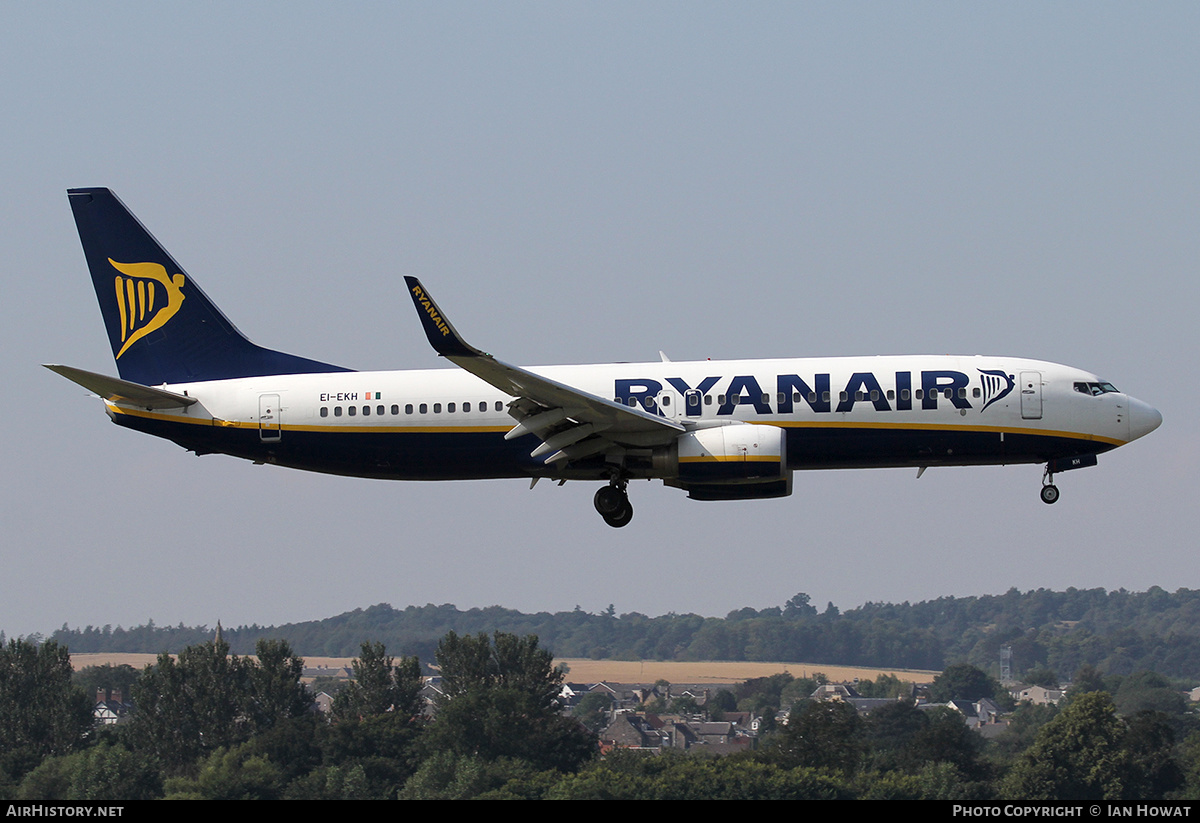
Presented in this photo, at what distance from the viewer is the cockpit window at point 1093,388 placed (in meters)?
46.1

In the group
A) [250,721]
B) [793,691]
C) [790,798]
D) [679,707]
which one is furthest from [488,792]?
[793,691]

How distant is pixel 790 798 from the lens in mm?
80875

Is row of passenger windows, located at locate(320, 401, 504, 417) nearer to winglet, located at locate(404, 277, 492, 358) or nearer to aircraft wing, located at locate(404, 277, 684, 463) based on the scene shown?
aircraft wing, located at locate(404, 277, 684, 463)

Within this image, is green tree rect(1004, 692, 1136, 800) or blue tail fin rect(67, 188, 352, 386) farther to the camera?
green tree rect(1004, 692, 1136, 800)

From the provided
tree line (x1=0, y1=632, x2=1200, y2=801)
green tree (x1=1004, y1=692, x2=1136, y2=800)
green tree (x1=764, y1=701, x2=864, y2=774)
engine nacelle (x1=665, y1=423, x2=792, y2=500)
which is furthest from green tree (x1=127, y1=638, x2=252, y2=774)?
engine nacelle (x1=665, y1=423, x2=792, y2=500)

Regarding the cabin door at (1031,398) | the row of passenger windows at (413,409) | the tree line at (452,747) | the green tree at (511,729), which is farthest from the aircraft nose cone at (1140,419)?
the green tree at (511,729)

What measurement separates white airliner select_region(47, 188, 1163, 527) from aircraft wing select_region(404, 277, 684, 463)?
7 cm

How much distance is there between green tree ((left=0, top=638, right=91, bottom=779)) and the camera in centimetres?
10275

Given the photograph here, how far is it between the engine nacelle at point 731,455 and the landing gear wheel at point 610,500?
2.07m

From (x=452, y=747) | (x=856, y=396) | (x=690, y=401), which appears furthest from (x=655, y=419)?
(x=452, y=747)

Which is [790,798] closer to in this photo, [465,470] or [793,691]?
[465,470]

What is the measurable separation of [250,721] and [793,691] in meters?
104
